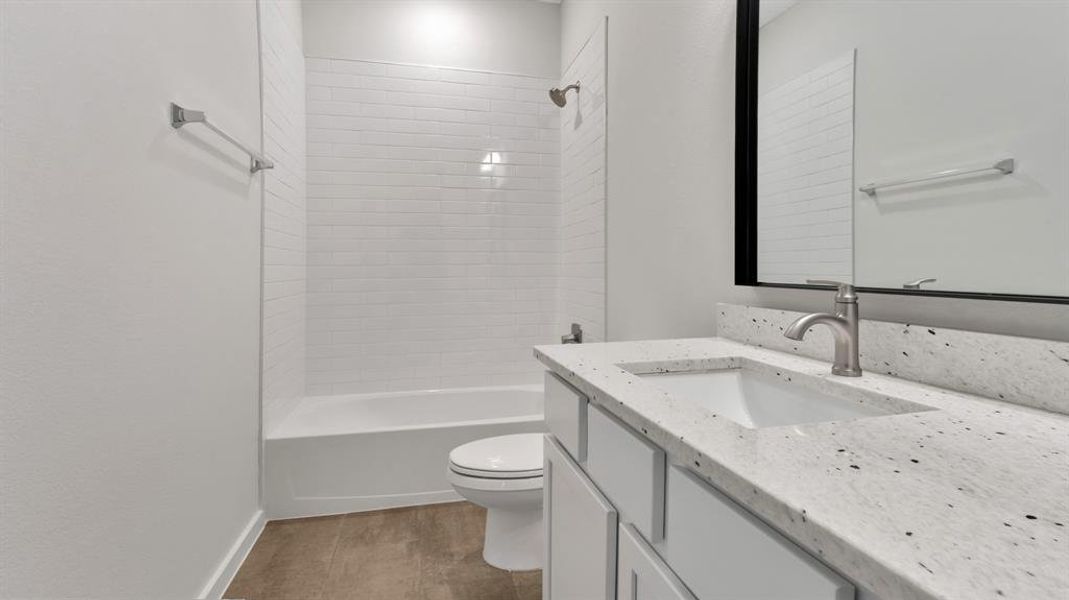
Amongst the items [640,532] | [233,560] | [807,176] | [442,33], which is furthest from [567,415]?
[442,33]

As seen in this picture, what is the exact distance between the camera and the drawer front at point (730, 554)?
460mm

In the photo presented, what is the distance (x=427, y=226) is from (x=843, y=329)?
2501 mm

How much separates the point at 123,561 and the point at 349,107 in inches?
97.7

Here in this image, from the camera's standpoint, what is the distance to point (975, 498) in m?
0.46

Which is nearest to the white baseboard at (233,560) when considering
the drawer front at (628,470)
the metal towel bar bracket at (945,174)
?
the drawer front at (628,470)

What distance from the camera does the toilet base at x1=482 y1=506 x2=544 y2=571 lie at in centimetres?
186

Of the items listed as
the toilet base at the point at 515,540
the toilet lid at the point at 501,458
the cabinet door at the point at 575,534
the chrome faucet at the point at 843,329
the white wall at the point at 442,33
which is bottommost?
the toilet base at the point at 515,540

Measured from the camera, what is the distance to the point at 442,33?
122 inches

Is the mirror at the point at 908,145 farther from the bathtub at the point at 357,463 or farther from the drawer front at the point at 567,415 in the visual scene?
the bathtub at the point at 357,463

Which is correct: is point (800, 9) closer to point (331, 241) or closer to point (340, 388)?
point (331, 241)

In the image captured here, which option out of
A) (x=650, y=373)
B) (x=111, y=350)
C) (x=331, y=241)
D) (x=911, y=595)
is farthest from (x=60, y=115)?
(x=331, y=241)

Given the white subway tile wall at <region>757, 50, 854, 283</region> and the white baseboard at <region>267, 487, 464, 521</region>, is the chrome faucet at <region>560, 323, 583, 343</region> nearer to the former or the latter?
the white baseboard at <region>267, 487, 464, 521</region>

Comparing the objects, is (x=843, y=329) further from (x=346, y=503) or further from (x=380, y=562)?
(x=346, y=503)

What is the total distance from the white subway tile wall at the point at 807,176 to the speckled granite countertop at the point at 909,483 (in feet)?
1.40
